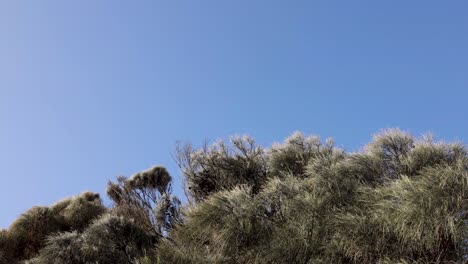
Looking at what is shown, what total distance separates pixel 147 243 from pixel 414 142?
794 centimetres

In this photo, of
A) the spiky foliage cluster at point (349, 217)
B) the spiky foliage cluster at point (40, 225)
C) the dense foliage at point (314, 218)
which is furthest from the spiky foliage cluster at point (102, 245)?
the spiky foliage cluster at point (40, 225)

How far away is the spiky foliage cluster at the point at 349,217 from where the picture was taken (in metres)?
8.09

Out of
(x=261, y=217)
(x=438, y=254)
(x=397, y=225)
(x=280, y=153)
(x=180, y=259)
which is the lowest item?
(x=438, y=254)

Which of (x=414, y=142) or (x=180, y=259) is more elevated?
(x=414, y=142)

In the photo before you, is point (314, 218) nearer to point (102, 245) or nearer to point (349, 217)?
point (349, 217)

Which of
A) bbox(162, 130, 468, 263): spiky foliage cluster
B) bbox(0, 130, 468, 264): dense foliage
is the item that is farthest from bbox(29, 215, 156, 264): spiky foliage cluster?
bbox(162, 130, 468, 263): spiky foliage cluster

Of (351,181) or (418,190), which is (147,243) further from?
(418,190)

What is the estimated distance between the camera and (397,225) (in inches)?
328

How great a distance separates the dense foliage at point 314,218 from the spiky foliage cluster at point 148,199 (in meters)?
0.73

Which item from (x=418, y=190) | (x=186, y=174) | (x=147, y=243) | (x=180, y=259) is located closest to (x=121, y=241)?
(x=147, y=243)

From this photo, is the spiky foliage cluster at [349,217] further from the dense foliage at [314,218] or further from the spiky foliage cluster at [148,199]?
the spiky foliage cluster at [148,199]

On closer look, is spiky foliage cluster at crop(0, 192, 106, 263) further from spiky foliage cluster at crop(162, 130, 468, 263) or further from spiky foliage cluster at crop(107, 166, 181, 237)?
spiky foliage cluster at crop(162, 130, 468, 263)

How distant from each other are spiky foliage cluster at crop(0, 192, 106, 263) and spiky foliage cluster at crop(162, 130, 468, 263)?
7.16 metres

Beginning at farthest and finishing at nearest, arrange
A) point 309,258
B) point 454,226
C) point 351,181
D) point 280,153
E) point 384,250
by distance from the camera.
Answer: point 280,153 < point 351,181 < point 309,258 < point 384,250 < point 454,226
